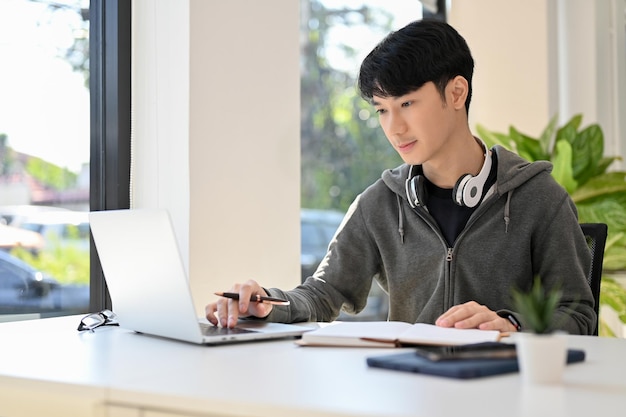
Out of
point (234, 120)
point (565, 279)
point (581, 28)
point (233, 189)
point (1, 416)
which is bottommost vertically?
point (1, 416)

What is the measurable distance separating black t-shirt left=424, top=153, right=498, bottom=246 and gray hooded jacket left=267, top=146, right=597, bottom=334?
0.03m

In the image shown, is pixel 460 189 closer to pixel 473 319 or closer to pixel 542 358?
pixel 473 319

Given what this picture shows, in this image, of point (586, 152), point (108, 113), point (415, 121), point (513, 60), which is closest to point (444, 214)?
point (415, 121)

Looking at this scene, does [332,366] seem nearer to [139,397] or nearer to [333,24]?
[139,397]

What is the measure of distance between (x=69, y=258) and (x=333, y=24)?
134 inches

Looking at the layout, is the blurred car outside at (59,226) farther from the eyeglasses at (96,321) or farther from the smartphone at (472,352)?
the smartphone at (472,352)

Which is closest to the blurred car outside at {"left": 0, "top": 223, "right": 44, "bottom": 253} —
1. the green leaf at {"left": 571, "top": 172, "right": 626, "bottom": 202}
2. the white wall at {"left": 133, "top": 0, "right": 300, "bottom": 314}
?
the white wall at {"left": 133, "top": 0, "right": 300, "bottom": 314}

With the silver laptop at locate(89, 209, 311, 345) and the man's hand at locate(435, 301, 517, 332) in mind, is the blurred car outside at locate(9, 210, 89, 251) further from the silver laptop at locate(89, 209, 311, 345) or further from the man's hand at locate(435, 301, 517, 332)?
the man's hand at locate(435, 301, 517, 332)

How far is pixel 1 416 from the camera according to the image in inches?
46.3

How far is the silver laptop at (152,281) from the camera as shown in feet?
4.51

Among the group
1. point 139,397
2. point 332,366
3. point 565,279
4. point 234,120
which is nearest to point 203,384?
point 139,397

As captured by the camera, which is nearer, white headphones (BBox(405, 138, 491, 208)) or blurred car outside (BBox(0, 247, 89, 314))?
white headphones (BBox(405, 138, 491, 208))

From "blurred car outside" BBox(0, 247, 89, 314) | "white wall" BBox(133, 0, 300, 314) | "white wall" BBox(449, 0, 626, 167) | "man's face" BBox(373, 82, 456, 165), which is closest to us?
"man's face" BBox(373, 82, 456, 165)

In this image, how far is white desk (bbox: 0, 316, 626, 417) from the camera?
0.88 meters
